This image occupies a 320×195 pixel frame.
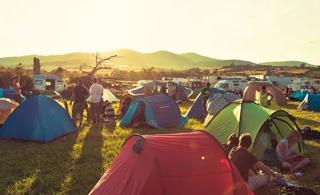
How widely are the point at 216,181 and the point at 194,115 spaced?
50.2 feet

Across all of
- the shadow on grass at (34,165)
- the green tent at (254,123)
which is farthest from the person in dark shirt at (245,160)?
the shadow on grass at (34,165)

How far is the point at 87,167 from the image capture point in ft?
36.0

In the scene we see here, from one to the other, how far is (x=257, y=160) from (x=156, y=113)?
9676mm

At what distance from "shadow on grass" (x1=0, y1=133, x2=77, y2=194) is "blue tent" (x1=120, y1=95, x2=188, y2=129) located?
4.02 meters

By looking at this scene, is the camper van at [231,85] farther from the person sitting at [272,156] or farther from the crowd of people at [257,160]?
the crowd of people at [257,160]

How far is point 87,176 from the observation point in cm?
1013

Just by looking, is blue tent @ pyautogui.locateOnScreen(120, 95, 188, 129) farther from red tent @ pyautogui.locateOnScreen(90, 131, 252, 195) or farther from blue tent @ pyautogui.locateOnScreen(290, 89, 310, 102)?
blue tent @ pyautogui.locateOnScreen(290, 89, 310, 102)

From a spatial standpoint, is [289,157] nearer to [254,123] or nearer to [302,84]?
[254,123]

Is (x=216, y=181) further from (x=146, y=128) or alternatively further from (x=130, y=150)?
(x=146, y=128)

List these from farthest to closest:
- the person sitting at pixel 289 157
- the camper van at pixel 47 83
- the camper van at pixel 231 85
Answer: the camper van at pixel 231 85 < the camper van at pixel 47 83 < the person sitting at pixel 289 157

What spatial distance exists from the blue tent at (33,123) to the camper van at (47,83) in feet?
93.0

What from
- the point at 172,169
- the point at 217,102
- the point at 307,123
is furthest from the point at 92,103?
the point at 172,169

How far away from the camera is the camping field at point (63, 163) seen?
936 cm

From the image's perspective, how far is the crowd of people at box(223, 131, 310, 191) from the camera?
859 centimetres
